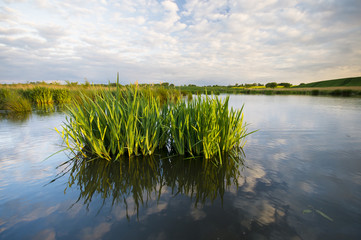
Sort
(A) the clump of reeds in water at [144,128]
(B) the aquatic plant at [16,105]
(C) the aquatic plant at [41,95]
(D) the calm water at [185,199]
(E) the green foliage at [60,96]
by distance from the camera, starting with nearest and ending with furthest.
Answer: (D) the calm water at [185,199] < (A) the clump of reeds in water at [144,128] < (B) the aquatic plant at [16,105] < (C) the aquatic plant at [41,95] < (E) the green foliage at [60,96]

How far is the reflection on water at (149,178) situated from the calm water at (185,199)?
16mm

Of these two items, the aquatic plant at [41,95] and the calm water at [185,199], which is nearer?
the calm water at [185,199]

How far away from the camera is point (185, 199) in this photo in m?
2.31

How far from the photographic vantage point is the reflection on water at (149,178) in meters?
2.39

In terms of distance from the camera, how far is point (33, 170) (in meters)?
3.15

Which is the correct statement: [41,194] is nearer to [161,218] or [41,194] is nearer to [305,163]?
[161,218]

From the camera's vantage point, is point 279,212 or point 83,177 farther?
point 83,177

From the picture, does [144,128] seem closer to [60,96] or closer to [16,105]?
[16,105]

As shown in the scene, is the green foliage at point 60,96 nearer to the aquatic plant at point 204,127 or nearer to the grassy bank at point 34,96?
the grassy bank at point 34,96

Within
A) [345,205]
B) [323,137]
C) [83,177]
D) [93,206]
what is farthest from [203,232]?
[323,137]

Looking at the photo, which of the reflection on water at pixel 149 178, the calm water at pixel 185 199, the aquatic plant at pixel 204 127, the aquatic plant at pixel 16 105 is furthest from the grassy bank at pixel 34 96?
the calm water at pixel 185 199

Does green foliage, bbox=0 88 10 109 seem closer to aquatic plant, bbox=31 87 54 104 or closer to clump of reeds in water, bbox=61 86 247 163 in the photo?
aquatic plant, bbox=31 87 54 104

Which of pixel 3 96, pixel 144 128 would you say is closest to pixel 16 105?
pixel 3 96

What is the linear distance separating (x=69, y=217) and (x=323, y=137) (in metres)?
6.37
